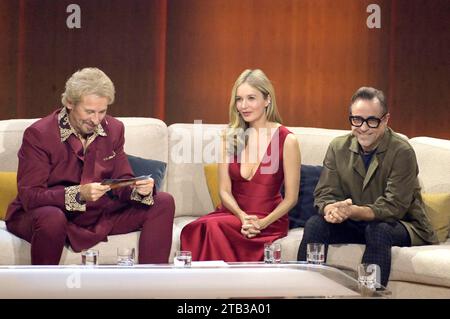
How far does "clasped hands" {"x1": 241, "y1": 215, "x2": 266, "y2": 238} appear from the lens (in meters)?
4.20

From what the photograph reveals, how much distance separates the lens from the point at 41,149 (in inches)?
159

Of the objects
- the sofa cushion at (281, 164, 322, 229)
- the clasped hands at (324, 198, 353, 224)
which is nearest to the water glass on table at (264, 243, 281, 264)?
the clasped hands at (324, 198, 353, 224)

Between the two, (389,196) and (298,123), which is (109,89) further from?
(298,123)

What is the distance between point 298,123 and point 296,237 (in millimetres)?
1477

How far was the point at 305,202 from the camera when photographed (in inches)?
177

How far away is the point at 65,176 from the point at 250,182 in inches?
37.4

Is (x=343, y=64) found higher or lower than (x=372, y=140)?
higher

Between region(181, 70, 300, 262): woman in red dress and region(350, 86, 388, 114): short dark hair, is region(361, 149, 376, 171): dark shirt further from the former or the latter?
region(181, 70, 300, 262): woman in red dress

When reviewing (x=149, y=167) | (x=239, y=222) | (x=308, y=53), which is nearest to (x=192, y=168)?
(x=149, y=167)

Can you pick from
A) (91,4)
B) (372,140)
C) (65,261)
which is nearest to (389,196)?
(372,140)

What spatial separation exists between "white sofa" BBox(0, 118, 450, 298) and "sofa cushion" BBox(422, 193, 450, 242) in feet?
0.22

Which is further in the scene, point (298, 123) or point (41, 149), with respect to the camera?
point (298, 123)

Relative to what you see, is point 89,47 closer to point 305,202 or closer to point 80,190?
point 80,190

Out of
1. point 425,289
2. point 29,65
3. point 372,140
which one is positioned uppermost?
point 29,65
